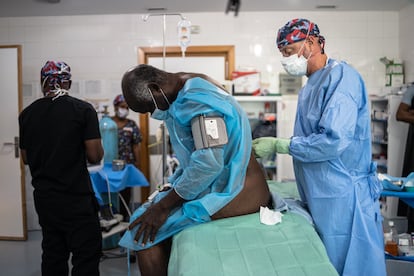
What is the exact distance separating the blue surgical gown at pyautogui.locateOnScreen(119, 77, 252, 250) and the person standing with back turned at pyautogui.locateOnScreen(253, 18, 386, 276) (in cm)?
26

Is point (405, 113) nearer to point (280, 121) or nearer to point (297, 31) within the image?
point (280, 121)

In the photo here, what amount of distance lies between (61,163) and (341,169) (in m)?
1.25

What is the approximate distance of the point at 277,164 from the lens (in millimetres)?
3844

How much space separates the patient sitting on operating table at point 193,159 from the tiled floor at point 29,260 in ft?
3.51

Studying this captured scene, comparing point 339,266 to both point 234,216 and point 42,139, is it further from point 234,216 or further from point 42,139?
point 42,139

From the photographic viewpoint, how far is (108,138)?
3.18 metres

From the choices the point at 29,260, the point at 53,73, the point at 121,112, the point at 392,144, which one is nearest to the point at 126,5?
the point at 53,73

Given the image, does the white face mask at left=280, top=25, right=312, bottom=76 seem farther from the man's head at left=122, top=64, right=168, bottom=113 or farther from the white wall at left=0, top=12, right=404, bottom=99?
the white wall at left=0, top=12, right=404, bottom=99

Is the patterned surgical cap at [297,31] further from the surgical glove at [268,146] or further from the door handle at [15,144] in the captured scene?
the door handle at [15,144]

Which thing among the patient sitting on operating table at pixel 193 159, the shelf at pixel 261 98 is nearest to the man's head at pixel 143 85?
the patient sitting on operating table at pixel 193 159

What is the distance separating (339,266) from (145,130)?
321 centimetres

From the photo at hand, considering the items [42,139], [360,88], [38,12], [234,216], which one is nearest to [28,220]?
[42,139]

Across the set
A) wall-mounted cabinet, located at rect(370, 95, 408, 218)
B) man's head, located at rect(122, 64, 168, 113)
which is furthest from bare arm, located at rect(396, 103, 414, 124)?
man's head, located at rect(122, 64, 168, 113)

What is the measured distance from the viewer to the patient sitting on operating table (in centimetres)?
123
